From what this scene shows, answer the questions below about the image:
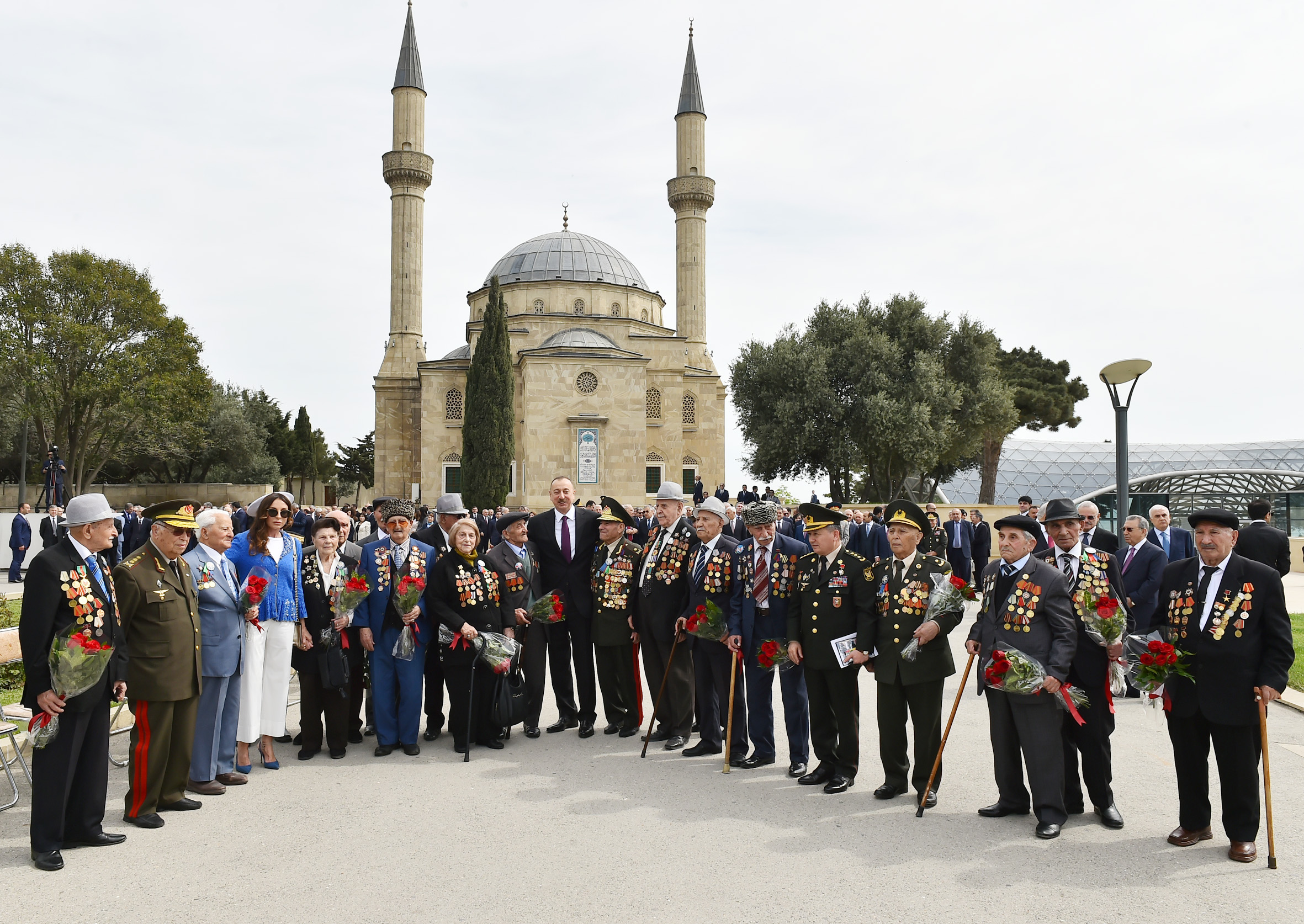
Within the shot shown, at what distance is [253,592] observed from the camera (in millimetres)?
5996

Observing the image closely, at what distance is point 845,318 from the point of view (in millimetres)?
36125

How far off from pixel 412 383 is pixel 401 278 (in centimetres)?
534

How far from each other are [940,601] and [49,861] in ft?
16.4

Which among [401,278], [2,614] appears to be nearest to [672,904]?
[2,614]

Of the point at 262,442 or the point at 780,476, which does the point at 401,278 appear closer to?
the point at 262,442

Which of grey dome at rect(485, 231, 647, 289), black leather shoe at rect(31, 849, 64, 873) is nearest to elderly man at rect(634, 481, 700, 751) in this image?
black leather shoe at rect(31, 849, 64, 873)

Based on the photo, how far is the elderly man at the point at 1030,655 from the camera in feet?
16.4

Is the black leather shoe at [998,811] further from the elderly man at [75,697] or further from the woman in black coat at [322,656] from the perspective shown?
the elderly man at [75,697]

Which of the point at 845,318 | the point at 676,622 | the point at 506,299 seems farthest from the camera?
the point at 506,299

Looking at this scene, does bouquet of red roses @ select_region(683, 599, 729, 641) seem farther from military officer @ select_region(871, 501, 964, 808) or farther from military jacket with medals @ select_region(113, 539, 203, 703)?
military jacket with medals @ select_region(113, 539, 203, 703)

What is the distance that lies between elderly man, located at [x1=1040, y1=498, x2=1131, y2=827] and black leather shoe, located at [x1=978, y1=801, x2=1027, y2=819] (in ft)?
0.91

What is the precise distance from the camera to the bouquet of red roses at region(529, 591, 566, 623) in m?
7.29

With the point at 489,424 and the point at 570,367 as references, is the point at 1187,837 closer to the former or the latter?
the point at 489,424

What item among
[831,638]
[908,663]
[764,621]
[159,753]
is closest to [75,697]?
[159,753]
